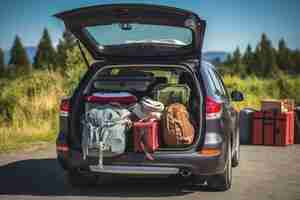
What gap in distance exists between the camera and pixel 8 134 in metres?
13.7

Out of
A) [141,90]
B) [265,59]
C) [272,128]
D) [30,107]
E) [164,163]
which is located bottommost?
[164,163]

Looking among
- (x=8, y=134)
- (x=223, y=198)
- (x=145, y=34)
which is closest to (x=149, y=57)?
(x=145, y=34)

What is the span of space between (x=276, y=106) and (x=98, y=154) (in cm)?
667

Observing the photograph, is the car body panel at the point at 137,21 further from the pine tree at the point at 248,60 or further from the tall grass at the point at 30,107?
the pine tree at the point at 248,60

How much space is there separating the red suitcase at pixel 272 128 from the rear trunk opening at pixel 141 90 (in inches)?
184

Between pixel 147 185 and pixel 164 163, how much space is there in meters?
1.26

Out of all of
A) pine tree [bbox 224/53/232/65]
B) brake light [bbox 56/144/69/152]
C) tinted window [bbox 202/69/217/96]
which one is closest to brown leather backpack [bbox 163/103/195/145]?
tinted window [bbox 202/69/217/96]

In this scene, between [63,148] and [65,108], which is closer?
[63,148]

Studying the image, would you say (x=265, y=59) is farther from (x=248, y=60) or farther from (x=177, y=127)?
(x=177, y=127)

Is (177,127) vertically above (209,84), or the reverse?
(209,84)

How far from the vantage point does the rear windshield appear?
7152 mm

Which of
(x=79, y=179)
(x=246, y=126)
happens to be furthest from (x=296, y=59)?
(x=79, y=179)

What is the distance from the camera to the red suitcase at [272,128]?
Answer: 40.3 ft

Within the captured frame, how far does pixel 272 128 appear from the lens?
→ 40.5 ft
